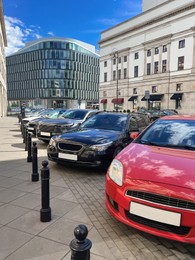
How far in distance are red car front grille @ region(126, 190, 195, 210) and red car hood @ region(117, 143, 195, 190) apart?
0.55 ft

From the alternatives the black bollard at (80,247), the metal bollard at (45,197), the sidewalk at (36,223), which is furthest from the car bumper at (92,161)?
the black bollard at (80,247)

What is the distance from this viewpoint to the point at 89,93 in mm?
89188

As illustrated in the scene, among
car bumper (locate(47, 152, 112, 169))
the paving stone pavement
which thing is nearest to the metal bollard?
the paving stone pavement

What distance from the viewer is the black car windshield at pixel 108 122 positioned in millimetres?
6426

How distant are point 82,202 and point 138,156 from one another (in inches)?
55.6

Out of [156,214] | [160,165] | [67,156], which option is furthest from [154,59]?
[156,214]

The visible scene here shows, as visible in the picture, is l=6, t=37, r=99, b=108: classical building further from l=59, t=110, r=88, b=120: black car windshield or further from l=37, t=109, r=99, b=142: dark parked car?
l=37, t=109, r=99, b=142: dark parked car

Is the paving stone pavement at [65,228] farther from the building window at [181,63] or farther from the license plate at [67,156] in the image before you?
the building window at [181,63]

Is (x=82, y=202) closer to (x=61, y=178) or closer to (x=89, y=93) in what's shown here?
(x=61, y=178)

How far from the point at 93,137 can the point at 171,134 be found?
2.06 m

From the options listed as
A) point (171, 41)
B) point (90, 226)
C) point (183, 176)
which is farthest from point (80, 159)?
point (171, 41)

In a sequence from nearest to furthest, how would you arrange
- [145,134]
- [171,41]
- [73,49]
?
[145,134] < [171,41] < [73,49]

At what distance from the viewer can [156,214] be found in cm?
250

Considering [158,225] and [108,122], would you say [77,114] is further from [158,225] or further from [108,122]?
Result: [158,225]
